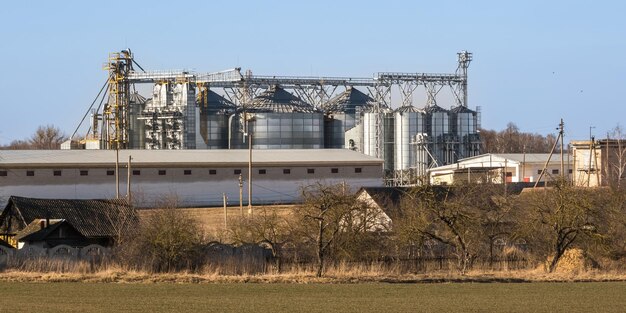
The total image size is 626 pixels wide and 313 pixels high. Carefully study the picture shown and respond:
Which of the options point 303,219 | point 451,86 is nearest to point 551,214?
point 303,219

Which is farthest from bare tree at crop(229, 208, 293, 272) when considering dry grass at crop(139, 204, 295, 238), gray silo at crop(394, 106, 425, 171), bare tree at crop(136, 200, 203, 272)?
gray silo at crop(394, 106, 425, 171)

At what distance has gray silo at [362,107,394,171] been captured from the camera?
311 feet

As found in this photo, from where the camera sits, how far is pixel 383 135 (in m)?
94.9

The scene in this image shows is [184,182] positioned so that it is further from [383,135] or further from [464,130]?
[464,130]

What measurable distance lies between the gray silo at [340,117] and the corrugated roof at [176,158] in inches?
678

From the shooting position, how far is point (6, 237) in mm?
47375

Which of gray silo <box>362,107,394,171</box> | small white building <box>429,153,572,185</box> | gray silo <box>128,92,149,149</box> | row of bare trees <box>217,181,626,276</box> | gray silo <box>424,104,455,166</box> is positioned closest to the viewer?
row of bare trees <box>217,181,626,276</box>

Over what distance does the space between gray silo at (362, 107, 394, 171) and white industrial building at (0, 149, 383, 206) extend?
14.1m

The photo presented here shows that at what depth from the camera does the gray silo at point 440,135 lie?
94250 mm

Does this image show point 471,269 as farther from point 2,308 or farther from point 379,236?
point 2,308

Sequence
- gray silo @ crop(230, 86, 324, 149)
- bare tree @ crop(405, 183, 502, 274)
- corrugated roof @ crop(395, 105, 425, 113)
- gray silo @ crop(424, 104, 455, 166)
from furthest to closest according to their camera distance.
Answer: corrugated roof @ crop(395, 105, 425, 113)
gray silo @ crop(230, 86, 324, 149)
gray silo @ crop(424, 104, 455, 166)
bare tree @ crop(405, 183, 502, 274)

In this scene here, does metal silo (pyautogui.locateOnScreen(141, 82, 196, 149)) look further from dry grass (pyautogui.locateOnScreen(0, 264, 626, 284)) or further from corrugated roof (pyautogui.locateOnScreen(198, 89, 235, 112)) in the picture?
dry grass (pyautogui.locateOnScreen(0, 264, 626, 284))

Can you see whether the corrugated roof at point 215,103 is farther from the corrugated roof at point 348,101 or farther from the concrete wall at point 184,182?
the concrete wall at point 184,182

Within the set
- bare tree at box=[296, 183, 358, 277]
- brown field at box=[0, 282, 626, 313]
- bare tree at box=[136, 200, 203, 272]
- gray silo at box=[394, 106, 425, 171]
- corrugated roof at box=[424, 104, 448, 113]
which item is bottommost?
brown field at box=[0, 282, 626, 313]
